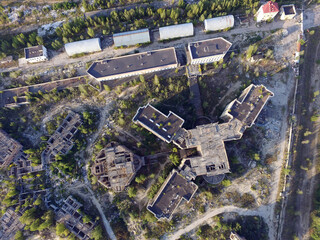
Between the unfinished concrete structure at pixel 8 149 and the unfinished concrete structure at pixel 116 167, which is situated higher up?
the unfinished concrete structure at pixel 8 149

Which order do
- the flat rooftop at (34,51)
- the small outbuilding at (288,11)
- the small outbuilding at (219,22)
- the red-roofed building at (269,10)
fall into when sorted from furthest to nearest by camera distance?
the flat rooftop at (34,51) < the small outbuilding at (219,22) < the small outbuilding at (288,11) < the red-roofed building at (269,10)

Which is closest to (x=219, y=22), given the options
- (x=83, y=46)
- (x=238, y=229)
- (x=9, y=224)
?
(x=83, y=46)

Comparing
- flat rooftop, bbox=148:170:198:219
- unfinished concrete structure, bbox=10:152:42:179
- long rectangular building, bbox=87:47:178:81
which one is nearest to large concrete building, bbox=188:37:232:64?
long rectangular building, bbox=87:47:178:81

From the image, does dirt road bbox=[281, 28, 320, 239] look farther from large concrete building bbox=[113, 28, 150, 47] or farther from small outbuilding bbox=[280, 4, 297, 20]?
large concrete building bbox=[113, 28, 150, 47]

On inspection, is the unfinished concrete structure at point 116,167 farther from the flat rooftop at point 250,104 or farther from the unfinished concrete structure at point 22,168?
the flat rooftop at point 250,104

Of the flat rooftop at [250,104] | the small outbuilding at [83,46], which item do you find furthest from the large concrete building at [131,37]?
the flat rooftop at [250,104]

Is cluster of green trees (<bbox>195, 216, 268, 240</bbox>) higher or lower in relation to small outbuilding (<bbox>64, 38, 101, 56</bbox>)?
lower

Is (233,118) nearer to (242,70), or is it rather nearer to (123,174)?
(242,70)
